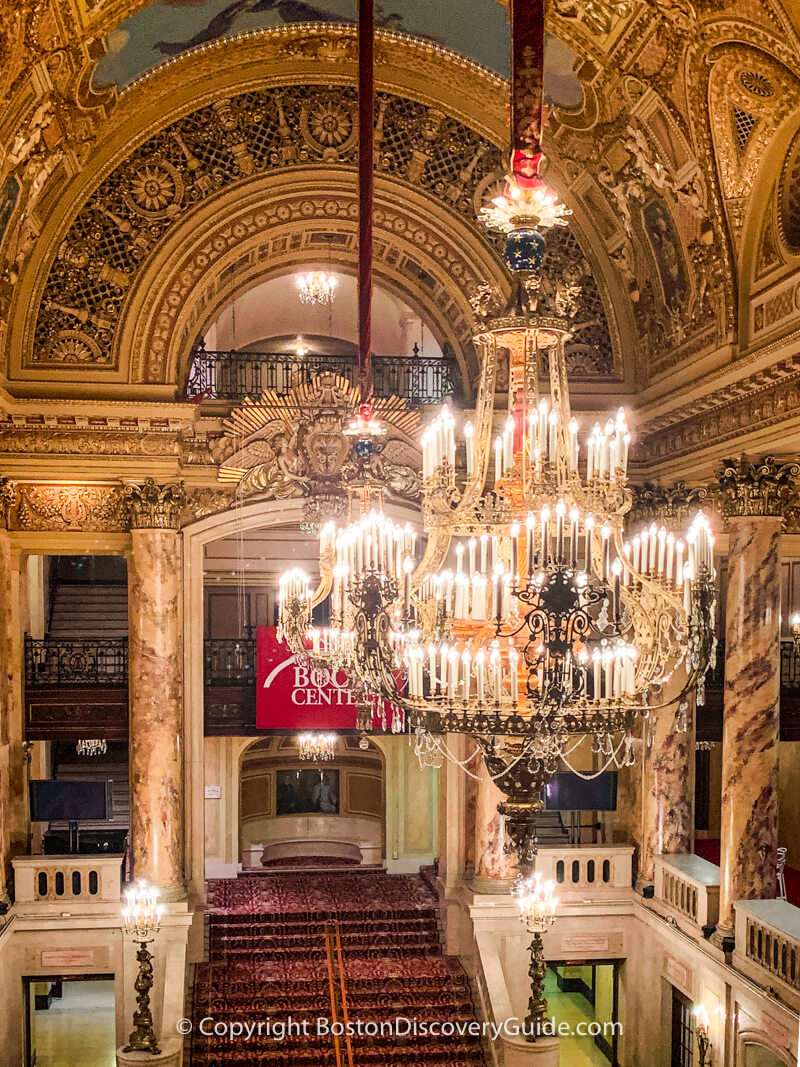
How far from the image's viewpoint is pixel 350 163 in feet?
40.9

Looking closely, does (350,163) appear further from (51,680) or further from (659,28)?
(51,680)

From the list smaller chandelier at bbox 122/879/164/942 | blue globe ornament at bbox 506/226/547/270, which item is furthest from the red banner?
blue globe ornament at bbox 506/226/547/270

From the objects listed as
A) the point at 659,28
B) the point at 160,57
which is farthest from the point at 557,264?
the point at 160,57

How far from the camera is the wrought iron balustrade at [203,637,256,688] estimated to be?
14.4m

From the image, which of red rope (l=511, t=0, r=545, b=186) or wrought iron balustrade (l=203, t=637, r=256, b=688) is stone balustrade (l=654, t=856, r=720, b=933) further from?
red rope (l=511, t=0, r=545, b=186)

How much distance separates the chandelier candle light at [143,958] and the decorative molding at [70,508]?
413 cm

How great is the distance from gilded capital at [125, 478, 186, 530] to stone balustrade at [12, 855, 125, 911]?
147 inches

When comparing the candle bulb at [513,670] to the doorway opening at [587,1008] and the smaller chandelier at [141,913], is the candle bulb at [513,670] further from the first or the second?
the doorway opening at [587,1008]

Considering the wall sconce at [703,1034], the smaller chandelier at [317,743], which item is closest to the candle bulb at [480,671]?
the wall sconce at [703,1034]

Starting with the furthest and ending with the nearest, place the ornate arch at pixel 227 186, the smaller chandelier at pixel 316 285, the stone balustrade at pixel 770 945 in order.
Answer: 1. the smaller chandelier at pixel 316 285
2. the ornate arch at pixel 227 186
3. the stone balustrade at pixel 770 945

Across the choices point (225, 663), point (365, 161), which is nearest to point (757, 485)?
point (365, 161)

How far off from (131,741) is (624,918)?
605 cm

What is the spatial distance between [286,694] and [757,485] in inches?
261

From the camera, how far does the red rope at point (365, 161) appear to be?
19.5 feet
